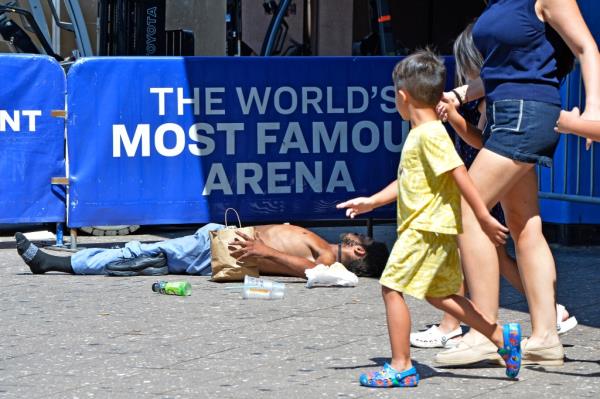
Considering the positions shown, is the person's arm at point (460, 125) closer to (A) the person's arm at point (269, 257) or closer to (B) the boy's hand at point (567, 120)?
(B) the boy's hand at point (567, 120)

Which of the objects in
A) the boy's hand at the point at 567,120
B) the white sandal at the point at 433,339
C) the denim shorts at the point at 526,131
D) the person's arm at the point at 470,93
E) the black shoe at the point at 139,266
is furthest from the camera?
the black shoe at the point at 139,266

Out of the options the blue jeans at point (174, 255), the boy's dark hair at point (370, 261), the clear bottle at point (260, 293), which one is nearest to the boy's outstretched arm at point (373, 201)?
the clear bottle at point (260, 293)

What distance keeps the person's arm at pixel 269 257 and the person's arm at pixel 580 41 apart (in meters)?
3.58

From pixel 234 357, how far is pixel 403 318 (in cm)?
112

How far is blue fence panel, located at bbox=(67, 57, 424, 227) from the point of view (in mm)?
10602

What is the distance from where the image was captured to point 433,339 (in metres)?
6.71

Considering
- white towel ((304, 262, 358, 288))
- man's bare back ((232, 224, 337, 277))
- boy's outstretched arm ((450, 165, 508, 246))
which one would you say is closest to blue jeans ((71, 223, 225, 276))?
man's bare back ((232, 224, 337, 277))

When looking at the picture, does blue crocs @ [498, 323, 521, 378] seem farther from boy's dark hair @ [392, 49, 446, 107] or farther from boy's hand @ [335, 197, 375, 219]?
boy's dark hair @ [392, 49, 446, 107]

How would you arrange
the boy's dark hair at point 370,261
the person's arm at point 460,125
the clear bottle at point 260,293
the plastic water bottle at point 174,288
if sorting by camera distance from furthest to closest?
the boy's dark hair at point 370,261 → the plastic water bottle at point 174,288 → the clear bottle at point 260,293 → the person's arm at point 460,125

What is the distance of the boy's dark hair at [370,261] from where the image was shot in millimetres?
9250

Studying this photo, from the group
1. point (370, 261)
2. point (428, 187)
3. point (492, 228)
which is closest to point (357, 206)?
point (428, 187)

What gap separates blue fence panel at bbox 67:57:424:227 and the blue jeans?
1.07m

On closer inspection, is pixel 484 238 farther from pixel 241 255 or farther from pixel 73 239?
pixel 73 239

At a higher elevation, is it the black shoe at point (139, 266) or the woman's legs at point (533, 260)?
the woman's legs at point (533, 260)
